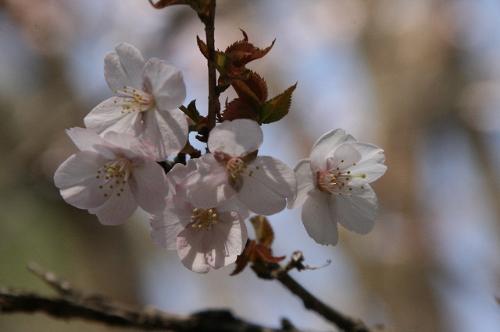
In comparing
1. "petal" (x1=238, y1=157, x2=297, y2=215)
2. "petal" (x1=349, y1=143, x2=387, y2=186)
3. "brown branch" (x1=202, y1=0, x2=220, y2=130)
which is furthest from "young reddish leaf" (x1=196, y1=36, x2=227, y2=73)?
"petal" (x1=349, y1=143, x2=387, y2=186)

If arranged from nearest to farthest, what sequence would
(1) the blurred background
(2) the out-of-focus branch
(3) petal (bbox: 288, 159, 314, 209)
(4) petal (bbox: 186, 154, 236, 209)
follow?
(4) petal (bbox: 186, 154, 236, 209), (3) petal (bbox: 288, 159, 314, 209), (2) the out-of-focus branch, (1) the blurred background

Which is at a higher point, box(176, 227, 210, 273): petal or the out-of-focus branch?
box(176, 227, 210, 273): petal

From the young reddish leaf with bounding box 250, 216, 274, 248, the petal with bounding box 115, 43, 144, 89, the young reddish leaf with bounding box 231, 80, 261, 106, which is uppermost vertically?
the petal with bounding box 115, 43, 144, 89

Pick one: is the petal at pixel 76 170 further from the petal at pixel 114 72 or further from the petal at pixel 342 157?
the petal at pixel 342 157

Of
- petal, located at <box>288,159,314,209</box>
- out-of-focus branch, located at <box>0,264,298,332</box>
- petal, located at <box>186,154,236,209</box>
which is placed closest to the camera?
petal, located at <box>186,154,236,209</box>

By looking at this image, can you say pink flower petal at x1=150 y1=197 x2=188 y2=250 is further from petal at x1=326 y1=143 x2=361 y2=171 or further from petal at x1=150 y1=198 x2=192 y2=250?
petal at x1=326 y1=143 x2=361 y2=171

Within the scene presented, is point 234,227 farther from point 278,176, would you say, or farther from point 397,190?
point 397,190

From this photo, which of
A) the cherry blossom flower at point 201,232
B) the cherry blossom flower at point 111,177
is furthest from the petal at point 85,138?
the cherry blossom flower at point 201,232
